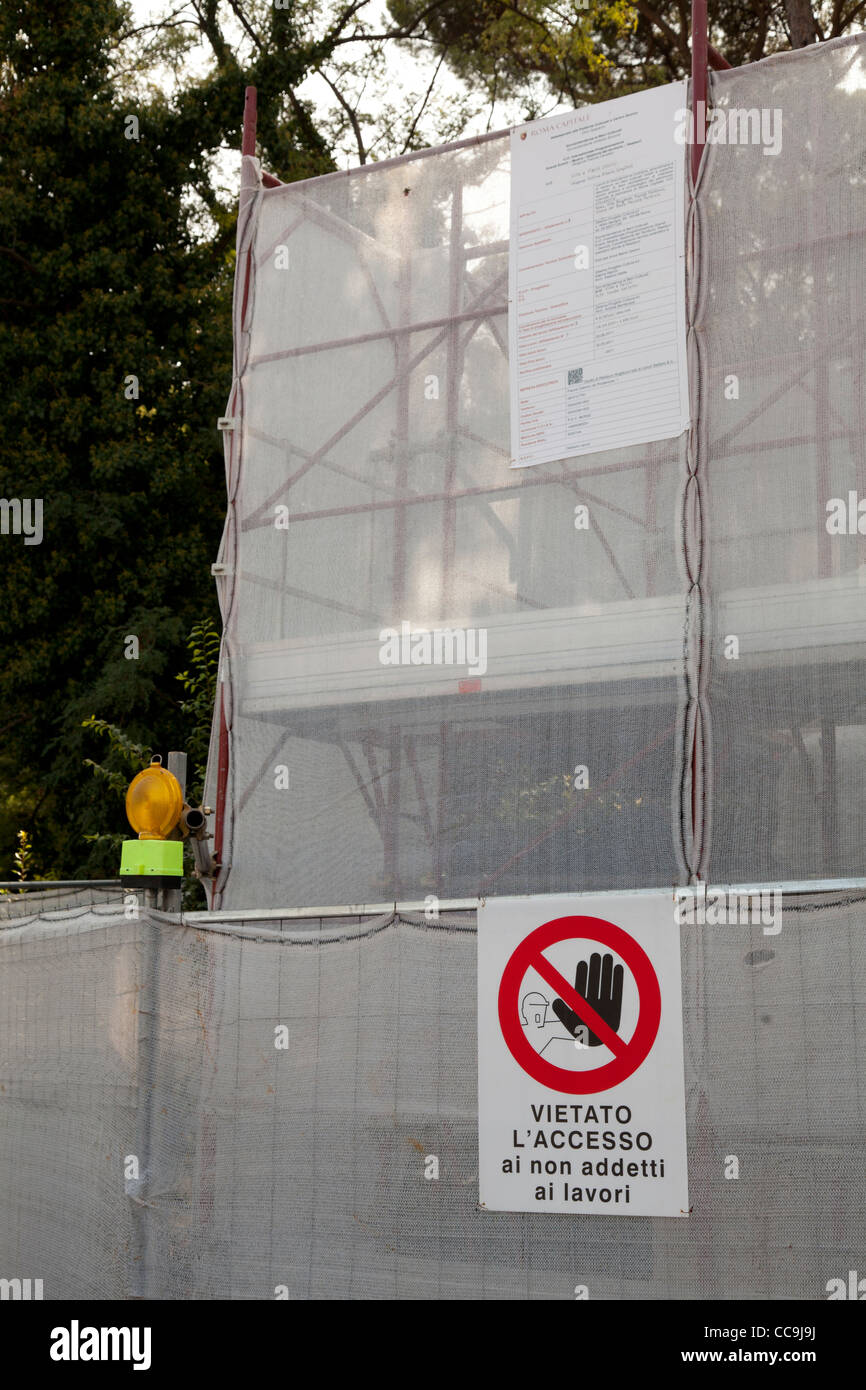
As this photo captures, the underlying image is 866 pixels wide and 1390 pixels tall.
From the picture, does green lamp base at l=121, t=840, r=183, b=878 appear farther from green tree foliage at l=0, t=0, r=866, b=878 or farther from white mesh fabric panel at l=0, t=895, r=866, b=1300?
green tree foliage at l=0, t=0, r=866, b=878

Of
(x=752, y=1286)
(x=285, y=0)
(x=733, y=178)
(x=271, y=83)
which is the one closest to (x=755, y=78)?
(x=733, y=178)

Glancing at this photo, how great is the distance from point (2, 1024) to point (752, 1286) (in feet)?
12.5

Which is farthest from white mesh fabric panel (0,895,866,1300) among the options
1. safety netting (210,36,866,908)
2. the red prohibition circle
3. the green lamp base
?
safety netting (210,36,866,908)

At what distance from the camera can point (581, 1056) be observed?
20.3ft

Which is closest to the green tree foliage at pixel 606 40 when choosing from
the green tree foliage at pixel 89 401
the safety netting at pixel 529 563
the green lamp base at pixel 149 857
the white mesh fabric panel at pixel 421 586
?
the green tree foliage at pixel 89 401

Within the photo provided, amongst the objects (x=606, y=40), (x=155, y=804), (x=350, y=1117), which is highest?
(x=606, y=40)

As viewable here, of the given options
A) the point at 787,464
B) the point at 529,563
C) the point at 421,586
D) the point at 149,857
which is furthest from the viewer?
the point at 421,586

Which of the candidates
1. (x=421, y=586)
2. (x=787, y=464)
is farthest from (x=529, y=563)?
(x=787, y=464)

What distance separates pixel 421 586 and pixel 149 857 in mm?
2431

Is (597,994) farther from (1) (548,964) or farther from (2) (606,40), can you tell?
(2) (606,40)

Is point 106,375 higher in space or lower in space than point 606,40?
lower

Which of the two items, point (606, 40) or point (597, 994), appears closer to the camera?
point (597, 994)

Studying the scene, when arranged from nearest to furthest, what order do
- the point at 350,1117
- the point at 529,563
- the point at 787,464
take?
the point at 350,1117
the point at 787,464
the point at 529,563

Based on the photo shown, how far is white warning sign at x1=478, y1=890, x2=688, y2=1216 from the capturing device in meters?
5.95
